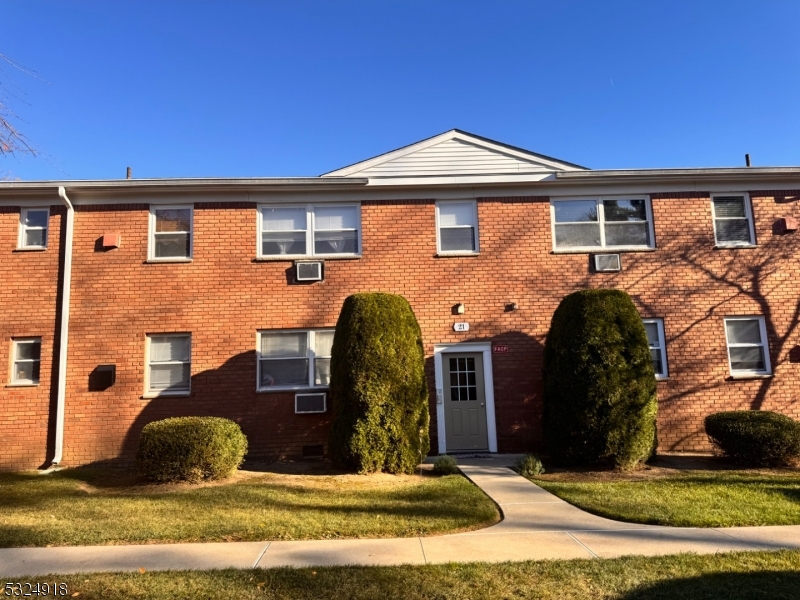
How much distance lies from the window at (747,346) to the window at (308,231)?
7.71m

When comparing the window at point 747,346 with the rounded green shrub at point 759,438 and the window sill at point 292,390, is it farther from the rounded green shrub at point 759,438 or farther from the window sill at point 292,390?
the window sill at point 292,390

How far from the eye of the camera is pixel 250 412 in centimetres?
1089

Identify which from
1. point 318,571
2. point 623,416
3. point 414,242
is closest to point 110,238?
point 414,242

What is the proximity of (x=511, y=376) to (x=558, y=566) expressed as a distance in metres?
6.58

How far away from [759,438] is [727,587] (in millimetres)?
6127

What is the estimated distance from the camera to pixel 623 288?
37.9 ft

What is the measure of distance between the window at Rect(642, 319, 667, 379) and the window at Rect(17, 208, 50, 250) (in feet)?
39.4

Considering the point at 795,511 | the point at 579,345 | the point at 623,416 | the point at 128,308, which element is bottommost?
the point at 795,511

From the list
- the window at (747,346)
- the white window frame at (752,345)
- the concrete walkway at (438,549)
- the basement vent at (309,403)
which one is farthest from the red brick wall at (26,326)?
the window at (747,346)

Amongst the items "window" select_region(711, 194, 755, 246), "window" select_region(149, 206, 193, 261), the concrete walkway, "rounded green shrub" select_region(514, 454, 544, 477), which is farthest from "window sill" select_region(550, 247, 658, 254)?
"window" select_region(149, 206, 193, 261)

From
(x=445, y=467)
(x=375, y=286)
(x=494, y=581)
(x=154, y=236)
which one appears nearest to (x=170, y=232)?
(x=154, y=236)

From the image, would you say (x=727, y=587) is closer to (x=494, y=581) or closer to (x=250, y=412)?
(x=494, y=581)

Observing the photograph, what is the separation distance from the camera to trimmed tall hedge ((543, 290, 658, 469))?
909cm

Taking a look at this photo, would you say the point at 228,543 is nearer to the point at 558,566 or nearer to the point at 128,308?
the point at 558,566
